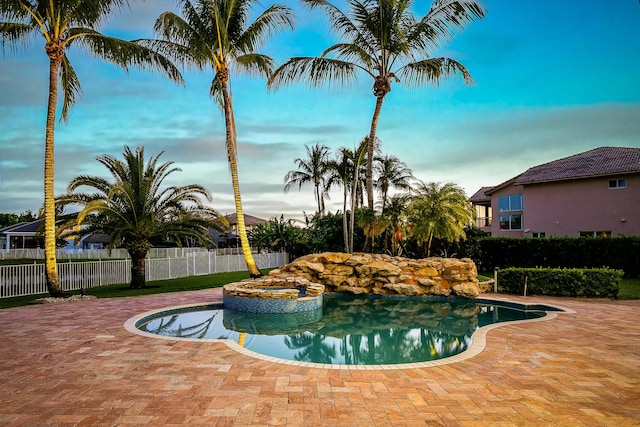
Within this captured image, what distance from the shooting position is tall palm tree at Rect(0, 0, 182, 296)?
12.0 meters

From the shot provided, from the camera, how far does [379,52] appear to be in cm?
1736

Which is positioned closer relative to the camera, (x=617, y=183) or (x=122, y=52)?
(x=122, y=52)

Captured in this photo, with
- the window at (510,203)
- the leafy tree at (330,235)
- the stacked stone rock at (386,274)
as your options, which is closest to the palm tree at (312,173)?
the leafy tree at (330,235)

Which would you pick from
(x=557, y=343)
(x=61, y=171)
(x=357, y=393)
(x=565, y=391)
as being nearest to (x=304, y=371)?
(x=357, y=393)

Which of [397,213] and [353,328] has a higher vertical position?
[397,213]

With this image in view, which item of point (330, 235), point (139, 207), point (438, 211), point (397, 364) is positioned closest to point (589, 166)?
point (438, 211)

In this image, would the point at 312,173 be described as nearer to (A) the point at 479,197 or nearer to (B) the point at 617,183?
(A) the point at 479,197

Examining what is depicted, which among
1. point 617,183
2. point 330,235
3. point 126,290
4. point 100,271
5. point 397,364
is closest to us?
point 397,364

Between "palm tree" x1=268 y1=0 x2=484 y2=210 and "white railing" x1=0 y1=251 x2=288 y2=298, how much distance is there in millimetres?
10190

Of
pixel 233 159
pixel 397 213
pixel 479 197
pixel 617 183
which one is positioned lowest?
pixel 397 213

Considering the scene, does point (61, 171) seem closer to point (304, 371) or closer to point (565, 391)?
point (304, 371)

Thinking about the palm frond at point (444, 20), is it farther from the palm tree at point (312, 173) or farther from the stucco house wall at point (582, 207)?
the palm tree at point (312, 173)

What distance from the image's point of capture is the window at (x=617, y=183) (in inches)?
926

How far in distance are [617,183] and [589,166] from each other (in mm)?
2138
